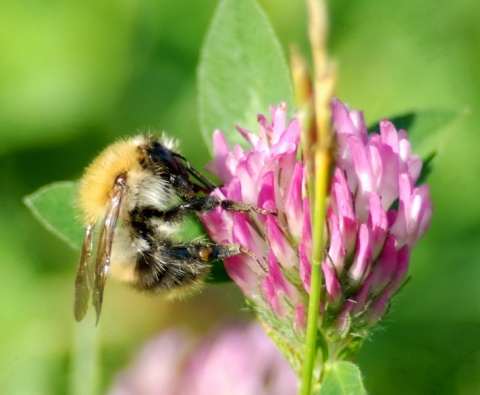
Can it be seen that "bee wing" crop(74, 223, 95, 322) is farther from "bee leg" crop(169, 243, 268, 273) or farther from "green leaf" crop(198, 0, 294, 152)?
"green leaf" crop(198, 0, 294, 152)

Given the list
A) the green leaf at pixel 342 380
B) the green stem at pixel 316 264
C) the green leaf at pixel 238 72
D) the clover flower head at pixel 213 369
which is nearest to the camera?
the green stem at pixel 316 264

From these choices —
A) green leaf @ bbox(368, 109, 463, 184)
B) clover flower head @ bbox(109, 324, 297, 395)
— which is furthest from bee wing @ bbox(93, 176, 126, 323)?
green leaf @ bbox(368, 109, 463, 184)

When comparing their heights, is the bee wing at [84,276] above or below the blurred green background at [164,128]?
below

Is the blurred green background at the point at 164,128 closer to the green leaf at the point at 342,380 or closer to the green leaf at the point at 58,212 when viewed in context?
the green leaf at the point at 58,212

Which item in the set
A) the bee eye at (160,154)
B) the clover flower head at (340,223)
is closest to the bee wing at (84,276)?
the bee eye at (160,154)

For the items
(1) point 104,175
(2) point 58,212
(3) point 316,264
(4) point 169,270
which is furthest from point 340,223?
(2) point 58,212

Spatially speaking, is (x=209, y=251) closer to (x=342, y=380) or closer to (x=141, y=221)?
(x=141, y=221)

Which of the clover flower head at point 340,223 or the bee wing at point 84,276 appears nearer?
the clover flower head at point 340,223

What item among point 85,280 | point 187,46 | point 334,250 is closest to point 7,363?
point 85,280
